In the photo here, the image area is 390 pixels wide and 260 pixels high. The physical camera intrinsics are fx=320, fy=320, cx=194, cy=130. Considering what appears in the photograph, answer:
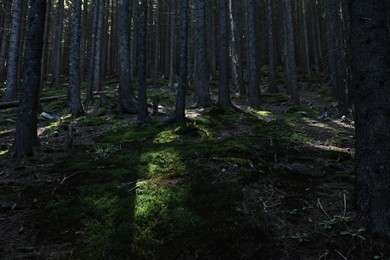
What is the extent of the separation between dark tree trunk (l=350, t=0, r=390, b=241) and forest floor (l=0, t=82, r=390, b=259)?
397 mm

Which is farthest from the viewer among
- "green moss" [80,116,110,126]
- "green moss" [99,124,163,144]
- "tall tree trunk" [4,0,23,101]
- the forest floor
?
"tall tree trunk" [4,0,23,101]

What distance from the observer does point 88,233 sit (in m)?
3.79

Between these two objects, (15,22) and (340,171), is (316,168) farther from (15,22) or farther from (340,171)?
(15,22)

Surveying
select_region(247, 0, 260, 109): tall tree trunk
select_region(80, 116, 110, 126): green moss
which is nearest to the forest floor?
select_region(80, 116, 110, 126): green moss

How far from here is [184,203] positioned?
14.5 ft

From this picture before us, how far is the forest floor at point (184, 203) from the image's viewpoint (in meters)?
3.57

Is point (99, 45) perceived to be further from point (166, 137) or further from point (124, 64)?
point (166, 137)

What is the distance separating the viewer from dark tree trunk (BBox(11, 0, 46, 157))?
7289mm

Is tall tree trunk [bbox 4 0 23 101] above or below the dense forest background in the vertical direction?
above

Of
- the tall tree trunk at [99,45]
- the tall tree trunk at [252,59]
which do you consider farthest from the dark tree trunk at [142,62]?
the tall tree trunk at [99,45]

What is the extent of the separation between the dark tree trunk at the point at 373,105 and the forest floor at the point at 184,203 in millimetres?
397

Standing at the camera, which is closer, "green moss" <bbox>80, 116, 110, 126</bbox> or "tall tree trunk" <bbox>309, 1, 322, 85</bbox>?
"green moss" <bbox>80, 116, 110, 126</bbox>

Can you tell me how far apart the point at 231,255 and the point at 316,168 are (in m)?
3.54

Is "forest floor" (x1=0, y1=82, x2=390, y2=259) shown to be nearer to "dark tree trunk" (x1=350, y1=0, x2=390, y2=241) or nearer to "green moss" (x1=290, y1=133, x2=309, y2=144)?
"dark tree trunk" (x1=350, y1=0, x2=390, y2=241)
